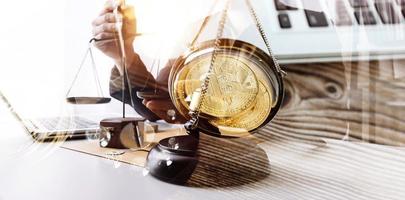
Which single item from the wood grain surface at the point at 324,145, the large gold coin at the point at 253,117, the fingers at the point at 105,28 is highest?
the fingers at the point at 105,28

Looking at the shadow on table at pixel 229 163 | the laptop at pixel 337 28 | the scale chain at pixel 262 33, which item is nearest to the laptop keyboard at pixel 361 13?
the laptop at pixel 337 28

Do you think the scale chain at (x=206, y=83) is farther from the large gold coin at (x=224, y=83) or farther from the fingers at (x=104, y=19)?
the fingers at (x=104, y=19)

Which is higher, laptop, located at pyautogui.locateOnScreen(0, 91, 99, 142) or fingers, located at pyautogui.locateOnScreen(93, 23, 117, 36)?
fingers, located at pyautogui.locateOnScreen(93, 23, 117, 36)

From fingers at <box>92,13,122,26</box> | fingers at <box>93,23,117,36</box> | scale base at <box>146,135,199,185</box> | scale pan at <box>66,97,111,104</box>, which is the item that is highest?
fingers at <box>92,13,122,26</box>

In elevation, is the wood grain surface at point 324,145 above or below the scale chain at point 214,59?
below

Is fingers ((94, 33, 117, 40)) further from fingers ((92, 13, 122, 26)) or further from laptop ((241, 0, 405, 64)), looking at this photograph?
laptop ((241, 0, 405, 64))

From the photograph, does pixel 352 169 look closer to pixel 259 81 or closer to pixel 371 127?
pixel 371 127

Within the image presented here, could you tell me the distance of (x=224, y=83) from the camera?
0.53m

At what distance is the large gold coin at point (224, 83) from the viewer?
52 centimetres

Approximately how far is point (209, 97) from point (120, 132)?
14 centimetres

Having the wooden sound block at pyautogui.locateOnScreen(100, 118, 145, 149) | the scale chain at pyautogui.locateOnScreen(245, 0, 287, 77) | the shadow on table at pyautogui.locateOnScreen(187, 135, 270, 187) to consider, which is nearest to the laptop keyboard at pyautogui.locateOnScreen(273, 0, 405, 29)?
the scale chain at pyautogui.locateOnScreen(245, 0, 287, 77)

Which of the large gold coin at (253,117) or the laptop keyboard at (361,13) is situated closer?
the large gold coin at (253,117)

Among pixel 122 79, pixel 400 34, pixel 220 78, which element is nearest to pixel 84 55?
pixel 122 79

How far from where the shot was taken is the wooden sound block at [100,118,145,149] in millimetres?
553
